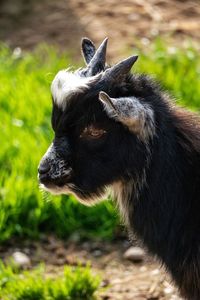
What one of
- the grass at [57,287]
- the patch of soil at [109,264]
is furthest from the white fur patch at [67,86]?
the patch of soil at [109,264]

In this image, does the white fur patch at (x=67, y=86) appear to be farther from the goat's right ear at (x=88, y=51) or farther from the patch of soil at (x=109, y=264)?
the patch of soil at (x=109, y=264)

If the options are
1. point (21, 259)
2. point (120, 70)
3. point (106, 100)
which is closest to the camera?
point (106, 100)

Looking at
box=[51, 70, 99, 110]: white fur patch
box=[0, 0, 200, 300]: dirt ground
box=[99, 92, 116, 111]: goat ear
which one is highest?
box=[99, 92, 116, 111]: goat ear

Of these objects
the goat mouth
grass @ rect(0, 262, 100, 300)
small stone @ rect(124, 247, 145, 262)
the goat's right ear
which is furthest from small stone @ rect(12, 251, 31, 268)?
the goat's right ear

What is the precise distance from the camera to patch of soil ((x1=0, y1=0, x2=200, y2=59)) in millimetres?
7090

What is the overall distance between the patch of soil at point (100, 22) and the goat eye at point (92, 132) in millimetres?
2994

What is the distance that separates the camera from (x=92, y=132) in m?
3.84

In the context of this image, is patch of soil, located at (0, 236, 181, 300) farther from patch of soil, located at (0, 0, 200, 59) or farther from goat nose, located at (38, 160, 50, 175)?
patch of soil, located at (0, 0, 200, 59)

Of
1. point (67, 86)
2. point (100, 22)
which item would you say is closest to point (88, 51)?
point (67, 86)

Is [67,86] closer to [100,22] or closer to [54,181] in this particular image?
[54,181]

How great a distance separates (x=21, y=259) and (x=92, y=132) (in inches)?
57.1

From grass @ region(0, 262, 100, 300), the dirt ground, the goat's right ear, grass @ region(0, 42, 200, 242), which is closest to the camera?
the goat's right ear

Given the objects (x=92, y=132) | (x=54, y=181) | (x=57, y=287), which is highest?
(x=92, y=132)

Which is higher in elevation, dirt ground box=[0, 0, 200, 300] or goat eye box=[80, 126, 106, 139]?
goat eye box=[80, 126, 106, 139]
